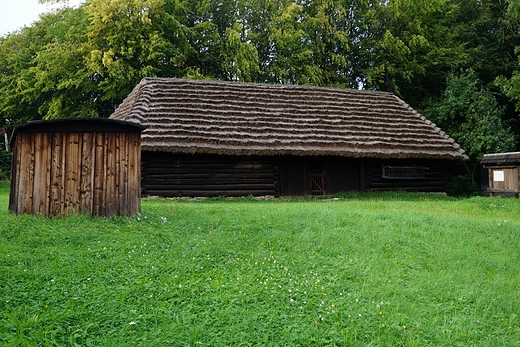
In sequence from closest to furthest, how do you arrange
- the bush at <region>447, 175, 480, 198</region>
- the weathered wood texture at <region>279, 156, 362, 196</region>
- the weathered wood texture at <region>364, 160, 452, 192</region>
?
the weathered wood texture at <region>279, 156, 362, 196</region> < the weathered wood texture at <region>364, 160, 452, 192</region> < the bush at <region>447, 175, 480, 198</region>

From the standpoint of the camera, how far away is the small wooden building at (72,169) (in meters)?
7.27

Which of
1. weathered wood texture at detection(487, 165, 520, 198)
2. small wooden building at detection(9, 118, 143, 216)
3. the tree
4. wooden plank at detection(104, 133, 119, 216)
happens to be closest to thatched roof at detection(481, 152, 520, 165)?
weathered wood texture at detection(487, 165, 520, 198)

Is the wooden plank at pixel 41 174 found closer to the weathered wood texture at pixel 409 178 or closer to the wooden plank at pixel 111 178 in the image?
the wooden plank at pixel 111 178

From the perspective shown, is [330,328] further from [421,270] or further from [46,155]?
[46,155]

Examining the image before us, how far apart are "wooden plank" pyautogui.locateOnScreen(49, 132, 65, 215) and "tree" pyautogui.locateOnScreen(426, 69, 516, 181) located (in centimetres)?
1897

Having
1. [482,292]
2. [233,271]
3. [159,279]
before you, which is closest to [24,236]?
[159,279]

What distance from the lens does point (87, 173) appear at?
7.48 metres

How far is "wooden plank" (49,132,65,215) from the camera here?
23.9ft

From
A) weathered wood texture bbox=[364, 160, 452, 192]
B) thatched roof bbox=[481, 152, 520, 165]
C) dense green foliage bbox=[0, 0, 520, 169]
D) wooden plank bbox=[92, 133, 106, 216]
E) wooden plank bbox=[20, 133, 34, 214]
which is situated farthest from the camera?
dense green foliage bbox=[0, 0, 520, 169]

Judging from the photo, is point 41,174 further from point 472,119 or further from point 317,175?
point 472,119

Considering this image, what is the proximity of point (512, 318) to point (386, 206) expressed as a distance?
275 inches

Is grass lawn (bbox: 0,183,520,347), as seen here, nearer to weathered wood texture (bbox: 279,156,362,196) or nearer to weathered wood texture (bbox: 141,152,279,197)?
weathered wood texture (bbox: 141,152,279,197)

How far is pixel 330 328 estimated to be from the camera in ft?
13.6

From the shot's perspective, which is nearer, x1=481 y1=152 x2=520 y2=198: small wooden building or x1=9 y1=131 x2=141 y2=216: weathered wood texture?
x1=9 y1=131 x2=141 y2=216: weathered wood texture
